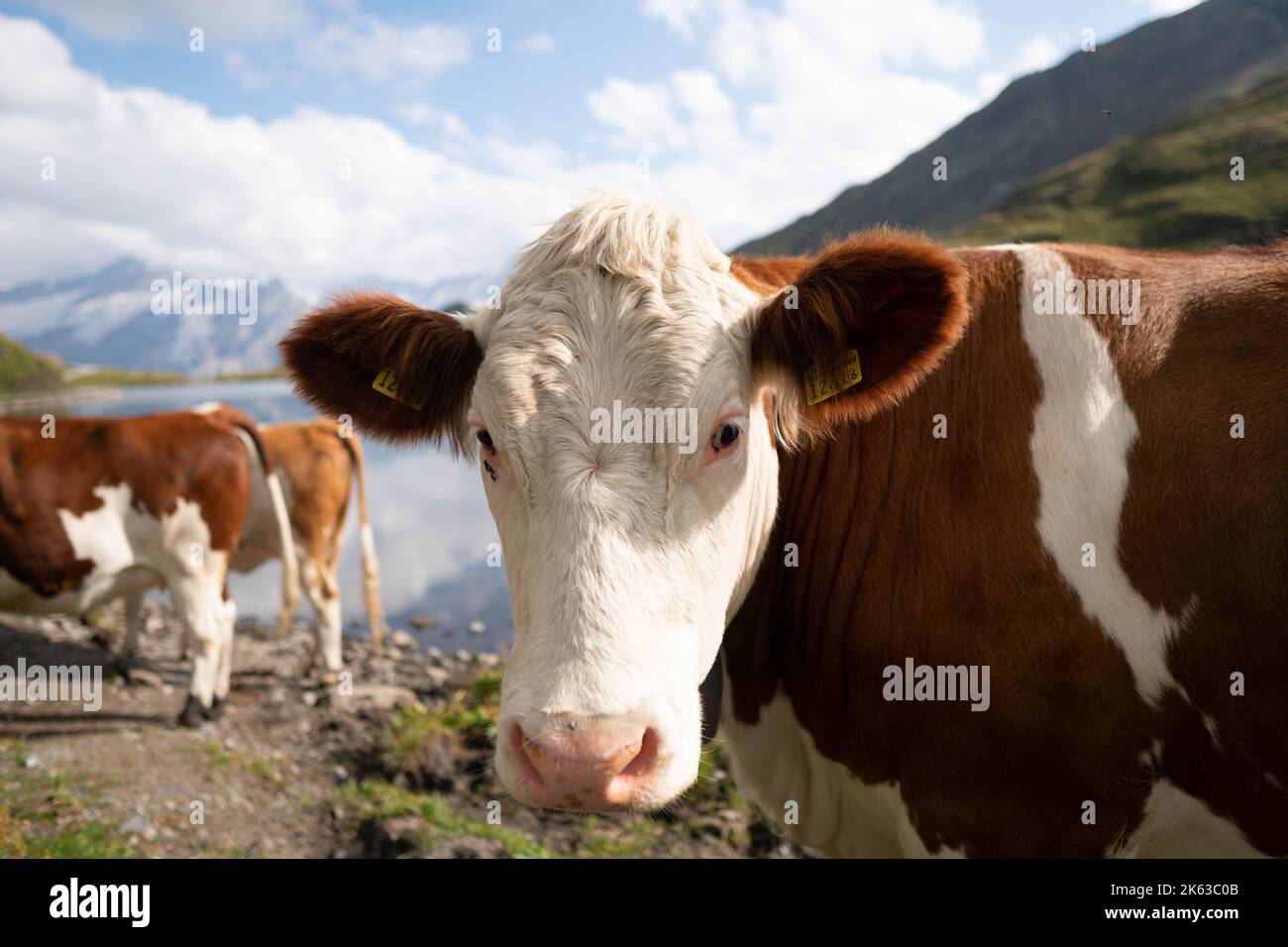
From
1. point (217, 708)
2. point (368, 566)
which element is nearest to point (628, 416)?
point (217, 708)

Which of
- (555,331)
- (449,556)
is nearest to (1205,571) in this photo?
(555,331)

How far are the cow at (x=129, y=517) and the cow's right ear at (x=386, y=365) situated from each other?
5604 millimetres

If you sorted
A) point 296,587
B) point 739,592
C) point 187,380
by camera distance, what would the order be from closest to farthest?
point 739,592
point 296,587
point 187,380

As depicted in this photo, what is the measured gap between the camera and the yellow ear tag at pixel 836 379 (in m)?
2.42

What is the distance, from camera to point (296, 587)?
8188 millimetres

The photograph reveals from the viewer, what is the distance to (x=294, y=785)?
623 centimetres

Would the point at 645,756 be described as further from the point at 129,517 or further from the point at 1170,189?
the point at 1170,189

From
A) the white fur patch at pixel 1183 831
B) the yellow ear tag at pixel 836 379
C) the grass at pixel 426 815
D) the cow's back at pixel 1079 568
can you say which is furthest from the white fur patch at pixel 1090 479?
the grass at pixel 426 815

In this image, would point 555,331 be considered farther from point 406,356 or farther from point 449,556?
point 449,556

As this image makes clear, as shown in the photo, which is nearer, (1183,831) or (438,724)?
(1183,831)

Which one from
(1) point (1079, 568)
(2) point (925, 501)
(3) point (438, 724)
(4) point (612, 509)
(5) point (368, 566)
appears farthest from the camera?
(5) point (368, 566)

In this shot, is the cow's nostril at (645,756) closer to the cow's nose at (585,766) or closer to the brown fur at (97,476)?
the cow's nose at (585,766)

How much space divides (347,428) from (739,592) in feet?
5.73

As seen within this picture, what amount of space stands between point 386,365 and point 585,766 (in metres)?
1.69
